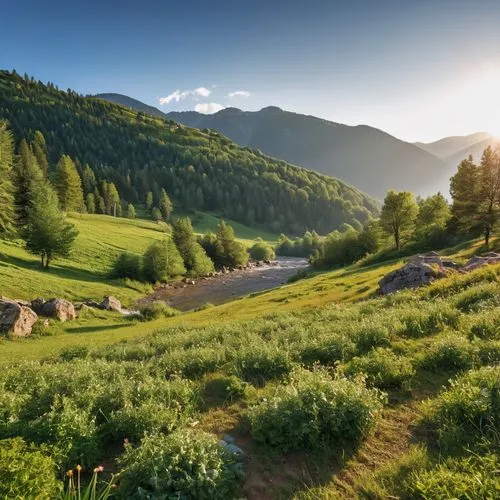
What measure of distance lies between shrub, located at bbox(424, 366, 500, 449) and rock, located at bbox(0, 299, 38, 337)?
39144 millimetres

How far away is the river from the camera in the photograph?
68.3m

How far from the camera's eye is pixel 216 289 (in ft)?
261

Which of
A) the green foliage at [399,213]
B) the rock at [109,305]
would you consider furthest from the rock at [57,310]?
the green foliage at [399,213]

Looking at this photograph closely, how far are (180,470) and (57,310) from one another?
41968 millimetres

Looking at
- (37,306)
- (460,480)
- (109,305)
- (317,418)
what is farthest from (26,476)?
(109,305)

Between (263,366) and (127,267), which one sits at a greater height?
(263,366)

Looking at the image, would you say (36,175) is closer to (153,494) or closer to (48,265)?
(48,265)

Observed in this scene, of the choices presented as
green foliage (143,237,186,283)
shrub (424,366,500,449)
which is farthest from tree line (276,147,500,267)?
shrub (424,366,500,449)

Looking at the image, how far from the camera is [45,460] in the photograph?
518 centimetres

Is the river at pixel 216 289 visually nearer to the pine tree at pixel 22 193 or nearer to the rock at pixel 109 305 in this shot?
the rock at pixel 109 305

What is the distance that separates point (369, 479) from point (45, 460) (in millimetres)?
5147

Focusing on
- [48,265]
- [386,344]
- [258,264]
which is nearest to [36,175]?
[48,265]

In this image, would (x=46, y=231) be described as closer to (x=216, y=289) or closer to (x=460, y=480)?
(x=216, y=289)

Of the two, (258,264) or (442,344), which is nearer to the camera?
(442,344)
